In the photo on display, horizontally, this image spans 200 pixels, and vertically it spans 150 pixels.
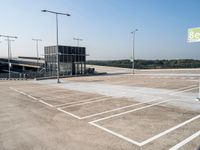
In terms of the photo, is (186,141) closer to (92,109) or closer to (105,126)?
(105,126)

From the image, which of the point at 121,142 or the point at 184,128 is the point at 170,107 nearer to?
the point at 184,128

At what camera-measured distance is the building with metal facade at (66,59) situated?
124 ft

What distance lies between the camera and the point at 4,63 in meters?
69.1

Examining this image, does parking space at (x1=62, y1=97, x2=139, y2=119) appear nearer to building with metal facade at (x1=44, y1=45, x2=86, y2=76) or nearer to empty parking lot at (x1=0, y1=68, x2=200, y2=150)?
Answer: empty parking lot at (x1=0, y1=68, x2=200, y2=150)

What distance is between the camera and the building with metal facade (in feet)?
124

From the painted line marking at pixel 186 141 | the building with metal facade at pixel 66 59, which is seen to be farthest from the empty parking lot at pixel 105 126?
the building with metal facade at pixel 66 59

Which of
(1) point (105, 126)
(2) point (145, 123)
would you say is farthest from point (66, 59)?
(2) point (145, 123)

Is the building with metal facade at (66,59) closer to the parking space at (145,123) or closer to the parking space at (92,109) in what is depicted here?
the parking space at (92,109)

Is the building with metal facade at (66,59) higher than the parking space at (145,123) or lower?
higher

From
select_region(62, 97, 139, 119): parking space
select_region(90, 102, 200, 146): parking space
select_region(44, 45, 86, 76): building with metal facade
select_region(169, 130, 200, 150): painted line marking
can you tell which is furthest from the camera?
select_region(44, 45, 86, 76): building with metal facade

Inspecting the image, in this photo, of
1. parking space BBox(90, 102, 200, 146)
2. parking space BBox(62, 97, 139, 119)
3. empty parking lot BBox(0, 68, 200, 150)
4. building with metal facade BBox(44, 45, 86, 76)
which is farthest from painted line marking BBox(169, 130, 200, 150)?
building with metal facade BBox(44, 45, 86, 76)

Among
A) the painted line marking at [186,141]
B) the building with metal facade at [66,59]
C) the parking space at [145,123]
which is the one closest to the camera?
the painted line marking at [186,141]

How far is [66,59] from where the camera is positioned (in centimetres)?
3825

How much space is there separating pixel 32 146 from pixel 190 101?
8.58 metres
